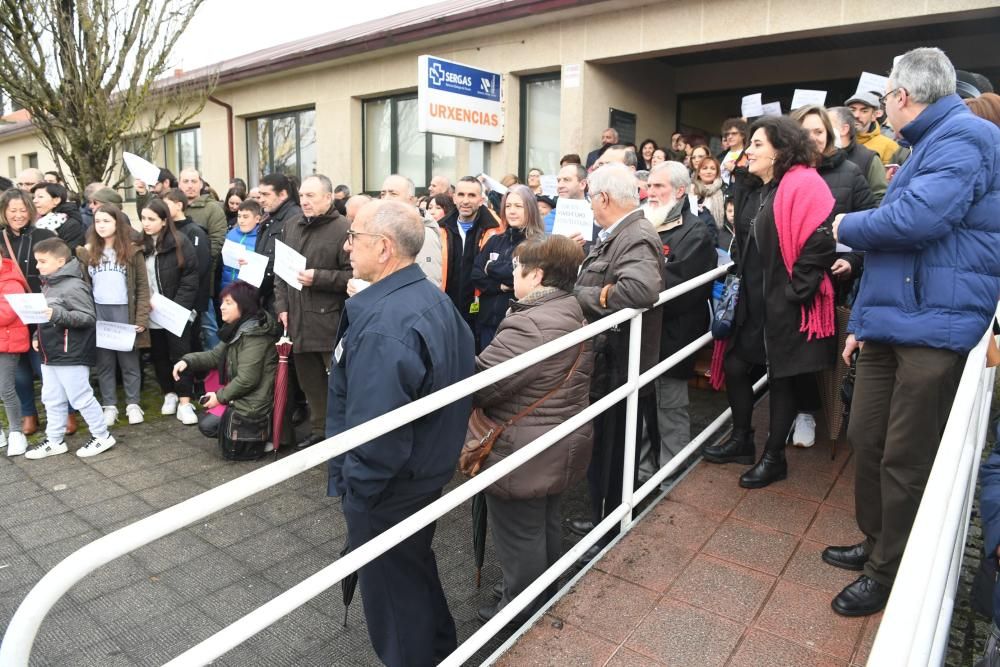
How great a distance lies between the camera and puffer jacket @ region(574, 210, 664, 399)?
3.18 metres

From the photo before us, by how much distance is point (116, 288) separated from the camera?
18.6ft

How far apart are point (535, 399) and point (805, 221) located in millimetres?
1604

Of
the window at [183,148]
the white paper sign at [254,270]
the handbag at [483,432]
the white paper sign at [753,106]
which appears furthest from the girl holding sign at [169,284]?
the window at [183,148]

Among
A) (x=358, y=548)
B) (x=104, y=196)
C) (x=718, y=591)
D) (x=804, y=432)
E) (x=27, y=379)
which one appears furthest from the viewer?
(x=104, y=196)

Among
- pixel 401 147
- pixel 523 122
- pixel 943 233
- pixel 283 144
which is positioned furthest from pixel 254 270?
pixel 283 144

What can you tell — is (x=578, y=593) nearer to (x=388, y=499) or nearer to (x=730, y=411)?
(x=388, y=499)

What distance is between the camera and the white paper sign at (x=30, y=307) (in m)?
4.91

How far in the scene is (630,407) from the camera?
315 centimetres

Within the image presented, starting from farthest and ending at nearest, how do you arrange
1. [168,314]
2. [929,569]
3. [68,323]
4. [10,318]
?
[168,314]
[10,318]
[68,323]
[929,569]

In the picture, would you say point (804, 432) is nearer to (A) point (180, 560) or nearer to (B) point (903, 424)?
(B) point (903, 424)

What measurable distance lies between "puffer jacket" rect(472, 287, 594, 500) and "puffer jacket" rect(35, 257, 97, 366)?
3.73 m

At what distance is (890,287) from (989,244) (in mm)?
332

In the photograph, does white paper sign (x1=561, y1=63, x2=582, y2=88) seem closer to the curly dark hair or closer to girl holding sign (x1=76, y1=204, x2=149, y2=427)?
girl holding sign (x1=76, y1=204, x2=149, y2=427)

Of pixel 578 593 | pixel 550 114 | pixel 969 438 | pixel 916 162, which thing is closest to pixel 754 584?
pixel 578 593
